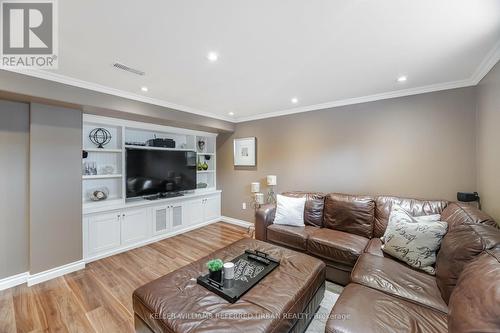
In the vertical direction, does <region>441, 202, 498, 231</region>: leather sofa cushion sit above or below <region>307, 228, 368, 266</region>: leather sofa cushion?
above

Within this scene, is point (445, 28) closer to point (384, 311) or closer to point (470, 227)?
point (470, 227)

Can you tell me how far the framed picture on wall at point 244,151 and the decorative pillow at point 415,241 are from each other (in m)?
2.80

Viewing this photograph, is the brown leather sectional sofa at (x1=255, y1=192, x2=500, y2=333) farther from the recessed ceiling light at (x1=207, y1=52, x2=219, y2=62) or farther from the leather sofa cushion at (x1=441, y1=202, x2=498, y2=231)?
the recessed ceiling light at (x1=207, y1=52, x2=219, y2=62)

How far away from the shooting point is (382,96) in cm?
296

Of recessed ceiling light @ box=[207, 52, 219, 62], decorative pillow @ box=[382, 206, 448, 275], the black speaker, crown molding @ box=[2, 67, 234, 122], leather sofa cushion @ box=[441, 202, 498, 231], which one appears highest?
recessed ceiling light @ box=[207, 52, 219, 62]

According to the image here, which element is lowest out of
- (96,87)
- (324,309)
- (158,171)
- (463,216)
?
(324,309)

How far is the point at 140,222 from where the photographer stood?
343 cm

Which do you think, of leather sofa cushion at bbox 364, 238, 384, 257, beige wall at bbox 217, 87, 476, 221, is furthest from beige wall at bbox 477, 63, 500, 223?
leather sofa cushion at bbox 364, 238, 384, 257

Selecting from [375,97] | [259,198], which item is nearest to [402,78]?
[375,97]

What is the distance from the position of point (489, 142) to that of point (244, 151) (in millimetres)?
3536

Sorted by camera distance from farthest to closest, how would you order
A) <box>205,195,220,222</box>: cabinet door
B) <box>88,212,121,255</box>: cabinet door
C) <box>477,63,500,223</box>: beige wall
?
<box>205,195,220,222</box>: cabinet door, <box>88,212,121,255</box>: cabinet door, <box>477,63,500,223</box>: beige wall

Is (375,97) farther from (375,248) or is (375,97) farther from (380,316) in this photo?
(380,316)

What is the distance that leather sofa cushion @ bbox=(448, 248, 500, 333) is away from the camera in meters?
0.86

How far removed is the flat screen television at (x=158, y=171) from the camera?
3.39 m
